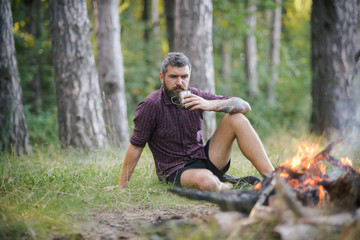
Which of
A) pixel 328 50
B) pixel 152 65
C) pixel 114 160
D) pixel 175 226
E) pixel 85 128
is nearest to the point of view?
pixel 175 226

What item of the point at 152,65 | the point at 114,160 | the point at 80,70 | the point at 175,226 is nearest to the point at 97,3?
the point at 80,70

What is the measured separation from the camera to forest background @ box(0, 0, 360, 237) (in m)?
3.37

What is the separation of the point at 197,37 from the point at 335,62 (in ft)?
8.86

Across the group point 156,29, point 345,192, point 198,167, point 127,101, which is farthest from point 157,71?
point 345,192

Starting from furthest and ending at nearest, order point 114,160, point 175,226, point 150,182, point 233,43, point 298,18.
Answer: point 298,18 → point 233,43 → point 114,160 → point 150,182 → point 175,226

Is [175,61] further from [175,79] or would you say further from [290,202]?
[290,202]

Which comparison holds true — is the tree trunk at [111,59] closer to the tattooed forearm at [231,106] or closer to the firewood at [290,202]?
the tattooed forearm at [231,106]

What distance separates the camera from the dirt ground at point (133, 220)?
7.94 ft

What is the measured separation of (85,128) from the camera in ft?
18.4

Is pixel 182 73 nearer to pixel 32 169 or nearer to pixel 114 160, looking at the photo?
pixel 114 160

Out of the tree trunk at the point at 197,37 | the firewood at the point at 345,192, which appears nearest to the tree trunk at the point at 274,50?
the tree trunk at the point at 197,37

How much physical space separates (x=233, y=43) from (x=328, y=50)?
10438mm

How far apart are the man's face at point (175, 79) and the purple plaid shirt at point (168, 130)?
12 centimetres

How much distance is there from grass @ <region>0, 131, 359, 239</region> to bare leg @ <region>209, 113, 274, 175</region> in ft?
2.21
